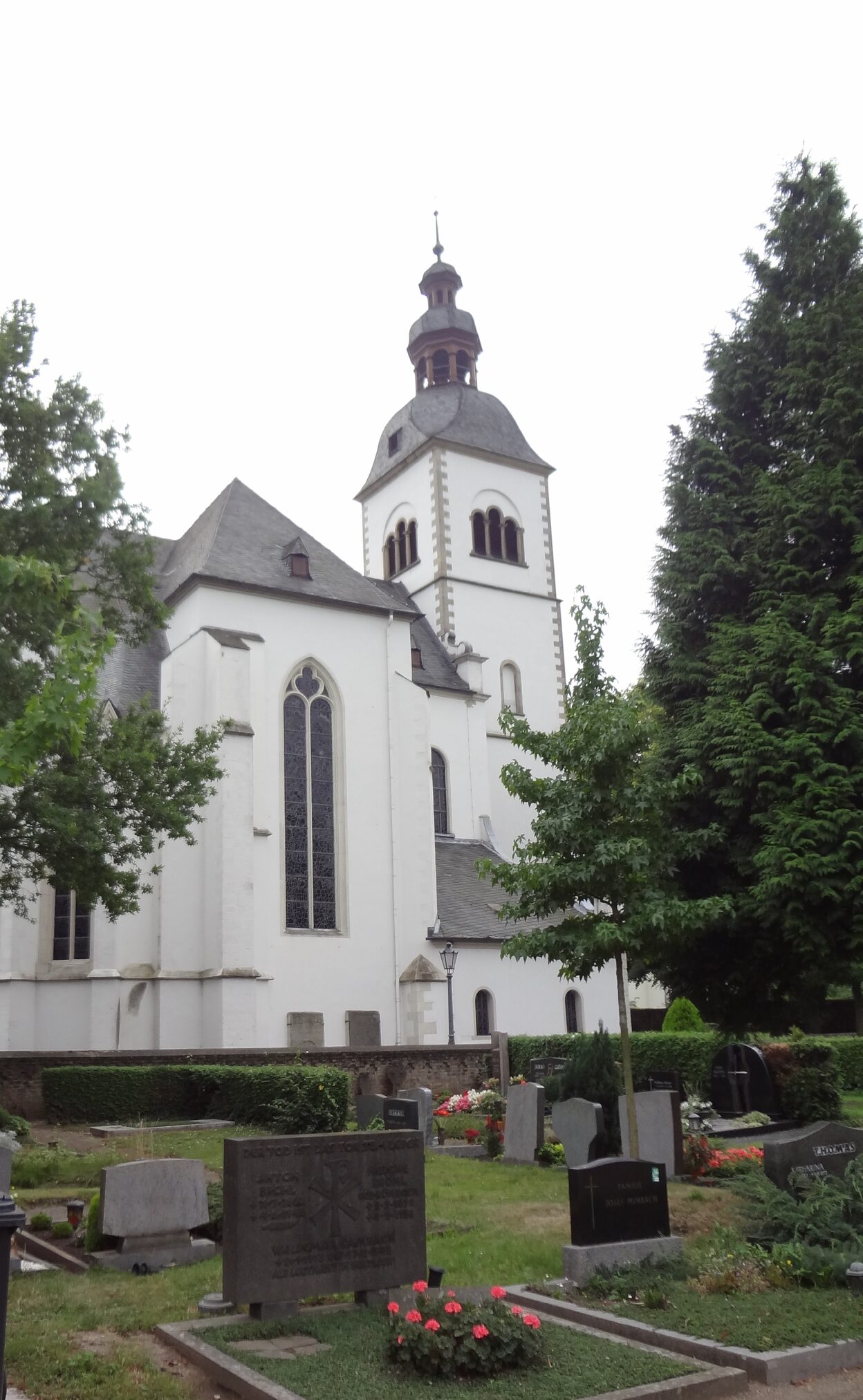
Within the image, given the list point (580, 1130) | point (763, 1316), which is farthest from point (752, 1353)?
point (580, 1130)

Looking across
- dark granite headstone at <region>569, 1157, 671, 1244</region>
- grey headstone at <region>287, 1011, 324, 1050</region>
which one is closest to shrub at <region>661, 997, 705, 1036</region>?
grey headstone at <region>287, 1011, 324, 1050</region>

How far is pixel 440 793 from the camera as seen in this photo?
33406mm

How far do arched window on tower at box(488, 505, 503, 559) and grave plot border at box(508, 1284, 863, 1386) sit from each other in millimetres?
32925

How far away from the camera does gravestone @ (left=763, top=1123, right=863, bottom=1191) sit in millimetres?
9836

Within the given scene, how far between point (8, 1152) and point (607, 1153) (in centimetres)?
731

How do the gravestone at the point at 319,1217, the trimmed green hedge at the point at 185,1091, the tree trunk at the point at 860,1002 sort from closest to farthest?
the gravestone at the point at 319,1217
the trimmed green hedge at the point at 185,1091
the tree trunk at the point at 860,1002

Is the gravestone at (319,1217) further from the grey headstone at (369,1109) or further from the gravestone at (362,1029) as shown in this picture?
the gravestone at (362,1029)

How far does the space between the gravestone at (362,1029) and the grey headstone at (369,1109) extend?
10.5 meters

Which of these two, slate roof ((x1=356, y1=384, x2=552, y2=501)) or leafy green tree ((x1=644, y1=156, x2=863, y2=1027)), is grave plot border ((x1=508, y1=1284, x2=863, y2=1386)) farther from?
slate roof ((x1=356, y1=384, x2=552, y2=501))

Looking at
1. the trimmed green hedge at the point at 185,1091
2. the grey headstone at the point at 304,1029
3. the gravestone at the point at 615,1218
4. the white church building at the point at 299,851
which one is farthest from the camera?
the grey headstone at the point at 304,1029

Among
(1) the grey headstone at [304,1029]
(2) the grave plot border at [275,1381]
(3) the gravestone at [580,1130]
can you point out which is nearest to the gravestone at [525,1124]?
(3) the gravestone at [580,1130]

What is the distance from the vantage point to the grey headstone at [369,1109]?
15234 mm

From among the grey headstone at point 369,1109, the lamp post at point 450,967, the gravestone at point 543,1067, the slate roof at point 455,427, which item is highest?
the slate roof at point 455,427

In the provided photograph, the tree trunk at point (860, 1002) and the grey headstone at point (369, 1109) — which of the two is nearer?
the grey headstone at point (369, 1109)
